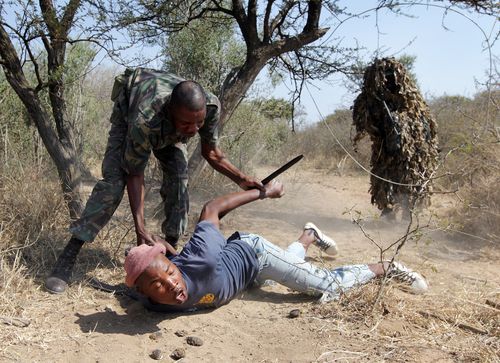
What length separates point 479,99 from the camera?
9141 mm

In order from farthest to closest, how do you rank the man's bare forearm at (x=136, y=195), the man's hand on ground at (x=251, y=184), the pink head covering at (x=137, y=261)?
1. the man's hand on ground at (x=251, y=184)
2. the man's bare forearm at (x=136, y=195)
3. the pink head covering at (x=137, y=261)

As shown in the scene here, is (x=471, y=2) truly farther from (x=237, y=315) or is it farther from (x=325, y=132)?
(x=325, y=132)

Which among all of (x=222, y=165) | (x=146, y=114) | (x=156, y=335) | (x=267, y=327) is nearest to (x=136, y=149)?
(x=146, y=114)

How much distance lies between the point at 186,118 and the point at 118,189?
0.85 meters

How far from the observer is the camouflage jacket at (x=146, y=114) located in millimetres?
3025

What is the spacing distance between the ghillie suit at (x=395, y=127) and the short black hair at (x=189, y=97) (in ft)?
10.6

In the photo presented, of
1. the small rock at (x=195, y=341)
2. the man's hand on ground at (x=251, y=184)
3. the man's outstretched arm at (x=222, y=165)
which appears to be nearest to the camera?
the small rock at (x=195, y=341)

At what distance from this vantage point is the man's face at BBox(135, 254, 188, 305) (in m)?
2.51

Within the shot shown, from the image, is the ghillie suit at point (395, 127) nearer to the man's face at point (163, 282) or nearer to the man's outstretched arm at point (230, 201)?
the man's outstretched arm at point (230, 201)

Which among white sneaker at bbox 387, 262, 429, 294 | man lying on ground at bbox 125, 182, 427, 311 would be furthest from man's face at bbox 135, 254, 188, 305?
white sneaker at bbox 387, 262, 429, 294

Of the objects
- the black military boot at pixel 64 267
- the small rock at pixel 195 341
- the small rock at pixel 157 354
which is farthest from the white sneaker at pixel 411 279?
the black military boot at pixel 64 267

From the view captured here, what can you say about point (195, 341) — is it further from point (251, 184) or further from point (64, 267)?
point (64, 267)

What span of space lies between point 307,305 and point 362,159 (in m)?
8.92

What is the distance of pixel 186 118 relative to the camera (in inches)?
114
